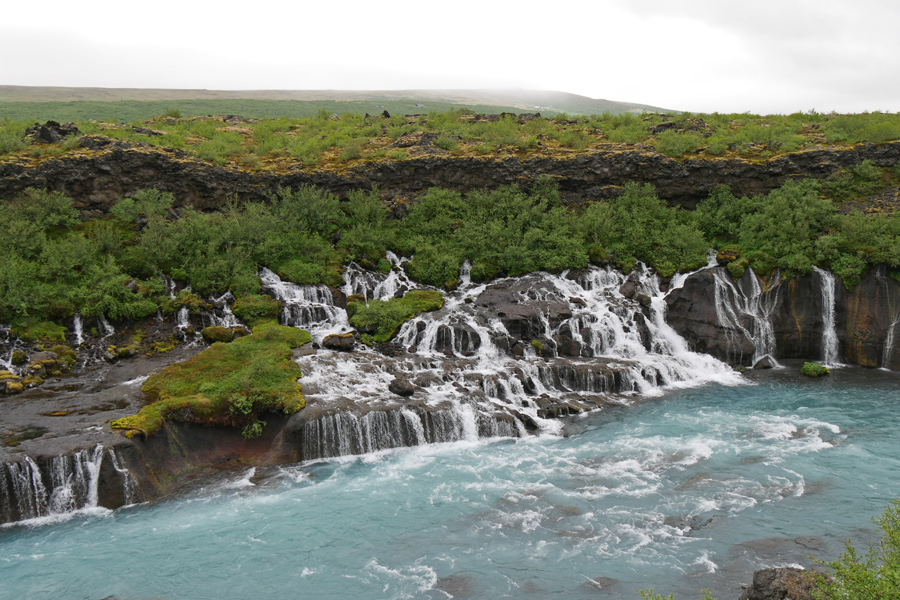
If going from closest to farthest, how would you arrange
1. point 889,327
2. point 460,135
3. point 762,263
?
point 889,327, point 762,263, point 460,135

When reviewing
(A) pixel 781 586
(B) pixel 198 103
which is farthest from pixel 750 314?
(B) pixel 198 103

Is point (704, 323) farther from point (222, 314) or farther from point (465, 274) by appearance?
point (222, 314)

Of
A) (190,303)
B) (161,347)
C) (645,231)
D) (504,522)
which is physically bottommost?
(504,522)

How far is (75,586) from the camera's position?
12.4 meters

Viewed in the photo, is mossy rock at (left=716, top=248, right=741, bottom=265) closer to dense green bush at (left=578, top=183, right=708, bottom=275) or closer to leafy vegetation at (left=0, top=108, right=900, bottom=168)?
dense green bush at (left=578, top=183, right=708, bottom=275)

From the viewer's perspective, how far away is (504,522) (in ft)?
48.0

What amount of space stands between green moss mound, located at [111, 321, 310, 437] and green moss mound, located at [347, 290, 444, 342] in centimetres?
537

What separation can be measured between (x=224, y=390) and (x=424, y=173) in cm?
2608

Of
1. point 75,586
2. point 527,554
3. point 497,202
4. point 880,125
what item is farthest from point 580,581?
point 880,125

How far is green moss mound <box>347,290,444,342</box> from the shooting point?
28.1m

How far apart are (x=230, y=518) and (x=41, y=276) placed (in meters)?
20.9

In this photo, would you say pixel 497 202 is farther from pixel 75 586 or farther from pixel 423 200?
pixel 75 586

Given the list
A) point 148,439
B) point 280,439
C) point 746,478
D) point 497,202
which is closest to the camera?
point 746,478

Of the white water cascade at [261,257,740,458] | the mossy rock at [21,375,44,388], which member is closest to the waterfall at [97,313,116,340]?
the mossy rock at [21,375,44,388]
